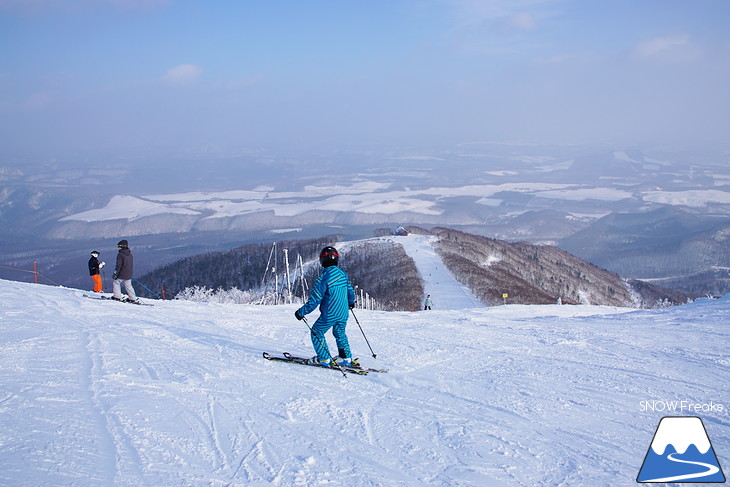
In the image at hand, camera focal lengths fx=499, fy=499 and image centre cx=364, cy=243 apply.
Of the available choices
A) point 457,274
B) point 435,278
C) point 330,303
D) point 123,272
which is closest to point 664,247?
point 457,274

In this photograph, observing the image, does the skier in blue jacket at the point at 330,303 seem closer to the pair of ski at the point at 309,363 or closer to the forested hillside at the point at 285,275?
the pair of ski at the point at 309,363

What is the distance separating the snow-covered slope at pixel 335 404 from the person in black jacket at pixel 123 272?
2.67 meters

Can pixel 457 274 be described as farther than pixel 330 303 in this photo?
Yes

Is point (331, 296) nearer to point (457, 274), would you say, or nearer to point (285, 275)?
point (457, 274)

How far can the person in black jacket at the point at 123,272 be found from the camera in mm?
13836

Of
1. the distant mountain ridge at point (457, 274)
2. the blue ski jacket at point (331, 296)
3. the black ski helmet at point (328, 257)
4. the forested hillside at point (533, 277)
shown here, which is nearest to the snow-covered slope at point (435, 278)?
the distant mountain ridge at point (457, 274)

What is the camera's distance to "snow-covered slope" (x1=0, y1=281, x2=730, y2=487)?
470 cm

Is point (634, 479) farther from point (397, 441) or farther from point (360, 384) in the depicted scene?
point (360, 384)

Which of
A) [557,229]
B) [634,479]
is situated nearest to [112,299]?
[634,479]

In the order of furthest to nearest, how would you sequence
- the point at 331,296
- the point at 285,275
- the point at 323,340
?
1. the point at 285,275
2. the point at 323,340
3. the point at 331,296

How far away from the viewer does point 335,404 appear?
6418 millimetres

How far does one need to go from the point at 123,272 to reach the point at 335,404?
32.5 ft

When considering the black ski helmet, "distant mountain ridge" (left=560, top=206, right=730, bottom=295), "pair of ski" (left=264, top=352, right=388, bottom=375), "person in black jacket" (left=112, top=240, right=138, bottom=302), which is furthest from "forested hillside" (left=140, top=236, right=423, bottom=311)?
"distant mountain ridge" (left=560, top=206, right=730, bottom=295)

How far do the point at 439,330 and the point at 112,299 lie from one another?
9315 millimetres
